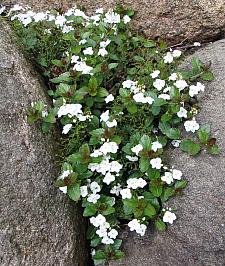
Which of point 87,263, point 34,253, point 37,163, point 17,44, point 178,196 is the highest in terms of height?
point 17,44

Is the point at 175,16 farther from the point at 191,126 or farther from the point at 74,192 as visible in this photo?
the point at 74,192

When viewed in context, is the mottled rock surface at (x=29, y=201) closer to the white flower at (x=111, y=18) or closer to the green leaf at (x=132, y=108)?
the green leaf at (x=132, y=108)

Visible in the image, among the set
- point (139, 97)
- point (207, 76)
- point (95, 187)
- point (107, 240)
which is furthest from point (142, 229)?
point (207, 76)

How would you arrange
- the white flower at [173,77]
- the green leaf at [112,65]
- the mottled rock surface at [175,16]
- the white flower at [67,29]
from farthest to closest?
the mottled rock surface at [175,16], the white flower at [67,29], the green leaf at [112,65], the white flower at [173,77]

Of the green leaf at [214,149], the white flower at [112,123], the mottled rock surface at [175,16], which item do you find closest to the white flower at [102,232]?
the white flower at [112,123]

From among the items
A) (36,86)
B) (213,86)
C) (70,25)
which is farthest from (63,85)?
(213,86)

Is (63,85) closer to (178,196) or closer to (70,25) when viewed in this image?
(70,25)

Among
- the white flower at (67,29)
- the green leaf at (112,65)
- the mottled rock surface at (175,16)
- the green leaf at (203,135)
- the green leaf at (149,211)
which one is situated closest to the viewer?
the green leaf at (149,211)
